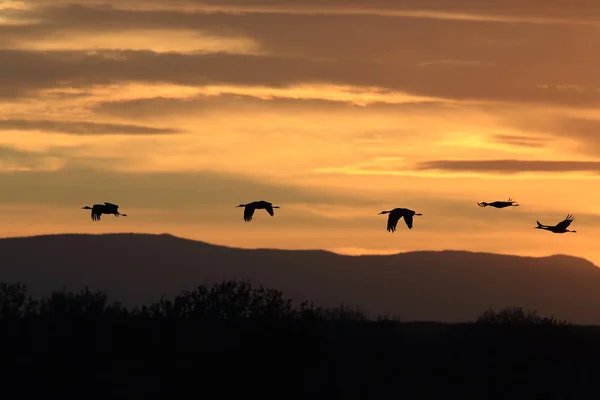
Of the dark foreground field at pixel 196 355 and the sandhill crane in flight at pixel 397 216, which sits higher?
the sandhill crane in flight at pixel 397 216

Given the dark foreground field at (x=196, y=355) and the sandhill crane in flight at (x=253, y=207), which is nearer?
the sandhill crane in flight at (x=253, y=207)

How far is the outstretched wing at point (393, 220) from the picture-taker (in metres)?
62.6

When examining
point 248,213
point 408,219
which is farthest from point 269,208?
point 408,219

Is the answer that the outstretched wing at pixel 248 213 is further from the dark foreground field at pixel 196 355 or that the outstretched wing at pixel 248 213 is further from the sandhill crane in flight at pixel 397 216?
the dark foreground field at pixel 196 355

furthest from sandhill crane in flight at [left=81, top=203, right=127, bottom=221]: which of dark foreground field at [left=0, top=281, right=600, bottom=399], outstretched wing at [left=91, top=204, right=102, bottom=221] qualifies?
dark foreground field at [left=0, top=281, right=600, bottom=399]

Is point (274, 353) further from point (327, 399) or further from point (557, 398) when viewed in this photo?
point (557, 398)

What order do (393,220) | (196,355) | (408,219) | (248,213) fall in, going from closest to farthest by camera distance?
1. (408,219)
2. (393,220)
3. (248,213)
4. (196,355)

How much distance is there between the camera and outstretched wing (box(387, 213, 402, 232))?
62625 mm

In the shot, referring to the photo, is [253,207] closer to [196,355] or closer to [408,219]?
[408,219]

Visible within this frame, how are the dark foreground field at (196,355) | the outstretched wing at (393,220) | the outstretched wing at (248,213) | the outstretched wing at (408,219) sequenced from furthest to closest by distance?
the dark foreground field at (196,355) < the outstretched wing at (248,213) < the outstretched wing at (393,220) < the outstretched wing at (408,219)

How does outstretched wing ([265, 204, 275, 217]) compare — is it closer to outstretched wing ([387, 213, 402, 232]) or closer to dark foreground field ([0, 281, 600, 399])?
outstretched wing ([387, 213, 402, 232])

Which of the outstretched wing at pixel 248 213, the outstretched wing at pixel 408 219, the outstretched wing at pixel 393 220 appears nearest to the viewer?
the outstretched wing at pixel 408 219

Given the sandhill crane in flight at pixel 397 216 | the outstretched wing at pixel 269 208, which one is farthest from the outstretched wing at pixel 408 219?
the outstretched wing at pixel 269 208

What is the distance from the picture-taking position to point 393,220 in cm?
6331
